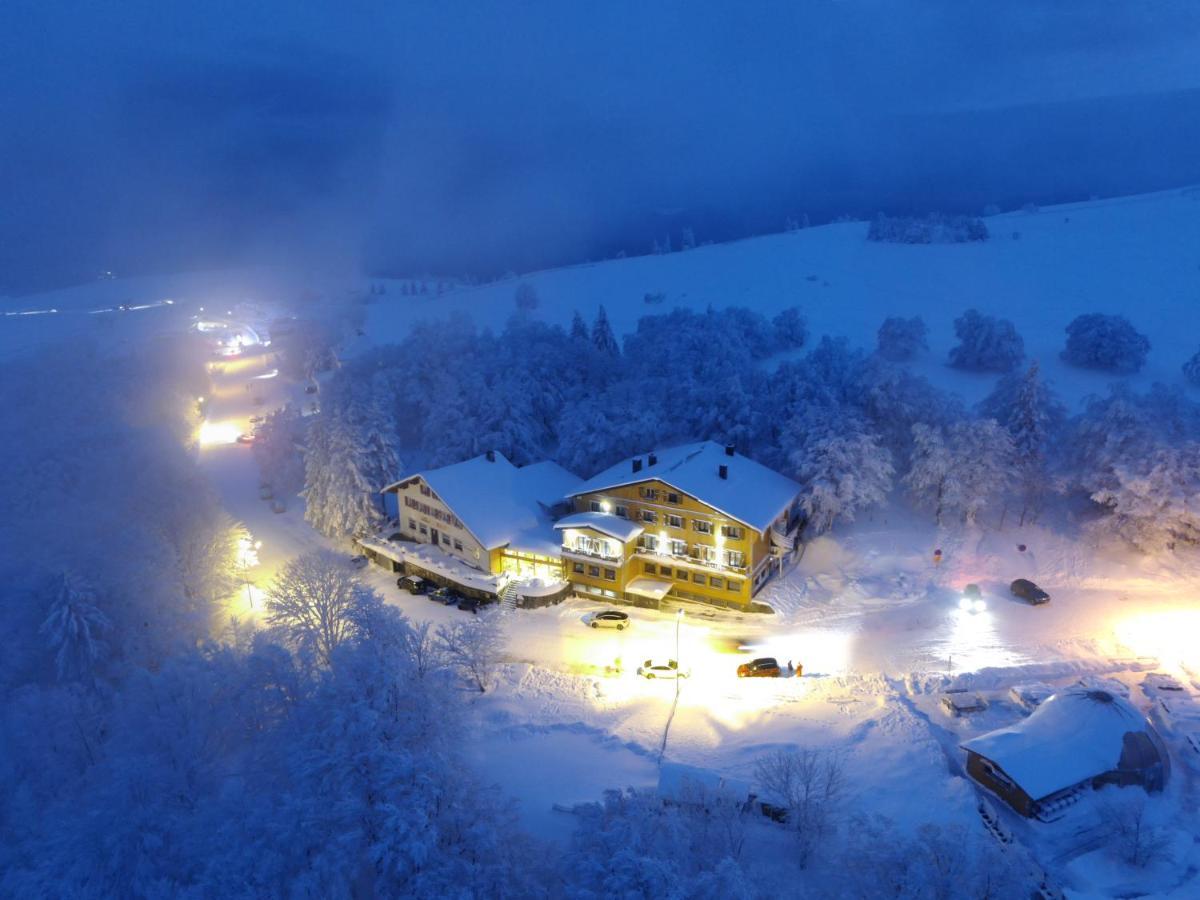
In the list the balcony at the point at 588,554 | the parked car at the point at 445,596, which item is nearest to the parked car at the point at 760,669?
the balcony at the point at 588,554

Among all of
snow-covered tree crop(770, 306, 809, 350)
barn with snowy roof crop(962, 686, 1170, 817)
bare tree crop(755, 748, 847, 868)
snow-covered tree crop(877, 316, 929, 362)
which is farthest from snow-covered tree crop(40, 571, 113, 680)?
snow-covered tree crop(877, 316, 929, 362)

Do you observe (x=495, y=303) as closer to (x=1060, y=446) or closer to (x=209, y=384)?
(x=209, y=384)

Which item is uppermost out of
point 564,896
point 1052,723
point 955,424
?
point 955,424

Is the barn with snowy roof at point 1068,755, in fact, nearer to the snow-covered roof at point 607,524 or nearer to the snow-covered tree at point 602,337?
the snow-covered roof at point 607,524

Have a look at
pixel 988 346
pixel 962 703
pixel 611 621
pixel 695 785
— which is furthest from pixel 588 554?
A: pixel 988 346

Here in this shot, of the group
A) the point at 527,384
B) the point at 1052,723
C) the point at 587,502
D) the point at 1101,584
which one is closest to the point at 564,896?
the point at 1052,723

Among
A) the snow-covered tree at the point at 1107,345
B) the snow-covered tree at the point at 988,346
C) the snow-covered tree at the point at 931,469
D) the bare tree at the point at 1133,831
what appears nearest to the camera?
the bare tree at the point at 1133,831
